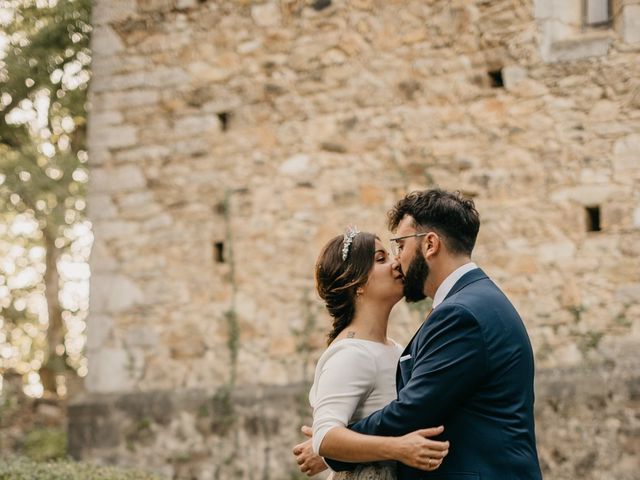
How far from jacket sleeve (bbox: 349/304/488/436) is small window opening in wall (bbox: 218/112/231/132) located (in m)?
4.61

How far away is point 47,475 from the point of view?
4902mm

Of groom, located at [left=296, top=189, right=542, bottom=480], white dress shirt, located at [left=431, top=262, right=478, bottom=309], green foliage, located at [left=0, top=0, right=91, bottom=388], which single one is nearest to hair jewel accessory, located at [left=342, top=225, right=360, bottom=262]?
white dress shirt, located at [left=431, top=262, right=478, bottom=309]

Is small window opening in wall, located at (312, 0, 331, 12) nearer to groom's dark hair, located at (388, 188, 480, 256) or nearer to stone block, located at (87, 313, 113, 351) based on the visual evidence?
stone block, located at (87, 313, 113, 351)

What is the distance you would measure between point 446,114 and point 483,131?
0.97 feet

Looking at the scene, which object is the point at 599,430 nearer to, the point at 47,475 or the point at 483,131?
the point at 483,131

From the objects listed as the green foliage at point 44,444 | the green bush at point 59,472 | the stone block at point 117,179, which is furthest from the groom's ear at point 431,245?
the green foliage at point 44,444

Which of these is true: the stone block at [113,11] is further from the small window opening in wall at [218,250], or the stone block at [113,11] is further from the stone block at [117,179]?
the small window opening in wall at [218,250]

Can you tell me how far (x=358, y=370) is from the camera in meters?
3.05

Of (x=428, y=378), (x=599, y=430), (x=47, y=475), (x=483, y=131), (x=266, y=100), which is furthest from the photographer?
(x=266, y=100)

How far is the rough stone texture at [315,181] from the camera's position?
5898mm

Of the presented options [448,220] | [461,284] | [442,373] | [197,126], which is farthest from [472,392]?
[197,126]

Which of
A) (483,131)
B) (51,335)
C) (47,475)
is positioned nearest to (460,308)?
(47,475)

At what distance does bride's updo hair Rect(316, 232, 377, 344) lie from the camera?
3.26 meters

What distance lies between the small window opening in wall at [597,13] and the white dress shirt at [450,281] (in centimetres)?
385
